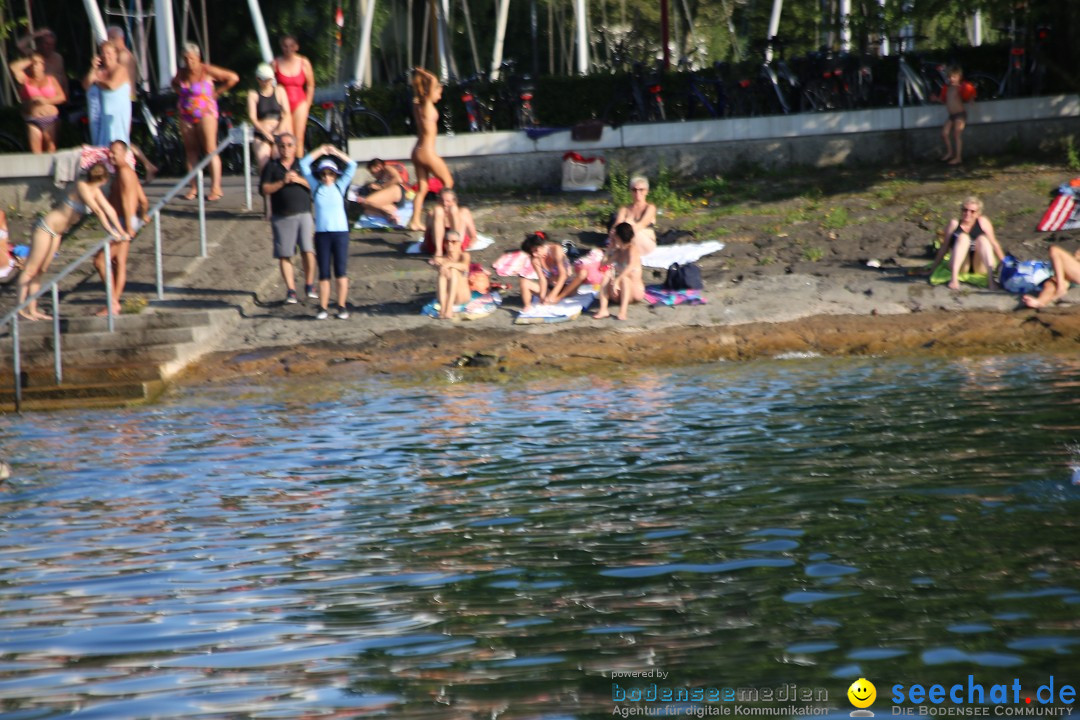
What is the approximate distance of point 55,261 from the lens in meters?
17.2

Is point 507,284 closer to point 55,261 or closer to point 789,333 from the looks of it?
point 789,333

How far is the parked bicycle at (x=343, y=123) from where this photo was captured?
20922mm

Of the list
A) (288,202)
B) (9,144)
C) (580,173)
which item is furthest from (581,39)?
(288,202)

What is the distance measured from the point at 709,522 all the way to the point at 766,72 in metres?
15.1

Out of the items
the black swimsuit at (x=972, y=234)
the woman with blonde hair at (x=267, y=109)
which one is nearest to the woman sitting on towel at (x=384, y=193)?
the woman with blonde hair at (x=267, y=109)

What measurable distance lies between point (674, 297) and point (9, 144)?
12.4m

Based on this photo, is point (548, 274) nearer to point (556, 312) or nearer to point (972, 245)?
point (556, 312)

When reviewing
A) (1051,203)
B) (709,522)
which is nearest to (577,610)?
(709,522)

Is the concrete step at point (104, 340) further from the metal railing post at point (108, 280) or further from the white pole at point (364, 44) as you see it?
the white pole at point (364, 44)

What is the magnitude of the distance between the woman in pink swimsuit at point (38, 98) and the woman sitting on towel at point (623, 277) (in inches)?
334

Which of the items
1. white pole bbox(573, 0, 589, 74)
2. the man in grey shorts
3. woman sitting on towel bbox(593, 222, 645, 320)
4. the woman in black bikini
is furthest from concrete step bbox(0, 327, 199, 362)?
white pole bbox(573, 0, 589, 74)

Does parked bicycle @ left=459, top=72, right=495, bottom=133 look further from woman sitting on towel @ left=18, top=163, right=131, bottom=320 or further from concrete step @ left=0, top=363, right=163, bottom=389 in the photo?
concrete step @ left=0, top=363, right=163, bottom=389

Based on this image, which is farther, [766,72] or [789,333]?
[766,72]

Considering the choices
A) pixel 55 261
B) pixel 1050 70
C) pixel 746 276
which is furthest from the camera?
pixel 1050 70
